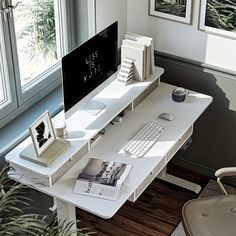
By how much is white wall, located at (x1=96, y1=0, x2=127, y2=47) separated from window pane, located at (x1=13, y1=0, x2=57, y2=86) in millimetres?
272

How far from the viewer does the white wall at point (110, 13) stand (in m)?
3.54

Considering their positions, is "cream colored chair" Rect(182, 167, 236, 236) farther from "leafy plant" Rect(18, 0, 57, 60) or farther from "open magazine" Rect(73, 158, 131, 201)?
"leafy plant" Rect(18, 0, 57, 60)

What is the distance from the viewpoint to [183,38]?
3.70 m

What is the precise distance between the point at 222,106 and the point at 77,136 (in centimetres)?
109

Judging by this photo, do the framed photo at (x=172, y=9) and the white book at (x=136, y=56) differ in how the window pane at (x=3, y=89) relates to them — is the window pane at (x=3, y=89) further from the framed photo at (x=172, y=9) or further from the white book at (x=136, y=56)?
the framed photo at (x=172, y=9)

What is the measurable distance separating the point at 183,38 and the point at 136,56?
1.22 ft

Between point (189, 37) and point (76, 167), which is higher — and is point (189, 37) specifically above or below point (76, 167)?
above

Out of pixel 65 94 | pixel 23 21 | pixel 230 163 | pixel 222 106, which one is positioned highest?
pixel 23 21

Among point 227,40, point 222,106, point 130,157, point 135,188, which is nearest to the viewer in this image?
point 135,188

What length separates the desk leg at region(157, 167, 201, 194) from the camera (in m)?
3.91

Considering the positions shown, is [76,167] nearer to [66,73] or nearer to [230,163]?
[66,73]

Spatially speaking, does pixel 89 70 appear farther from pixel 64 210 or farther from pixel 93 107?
pixel 64 210

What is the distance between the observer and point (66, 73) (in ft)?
9.70

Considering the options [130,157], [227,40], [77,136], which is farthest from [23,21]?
[227,40]
